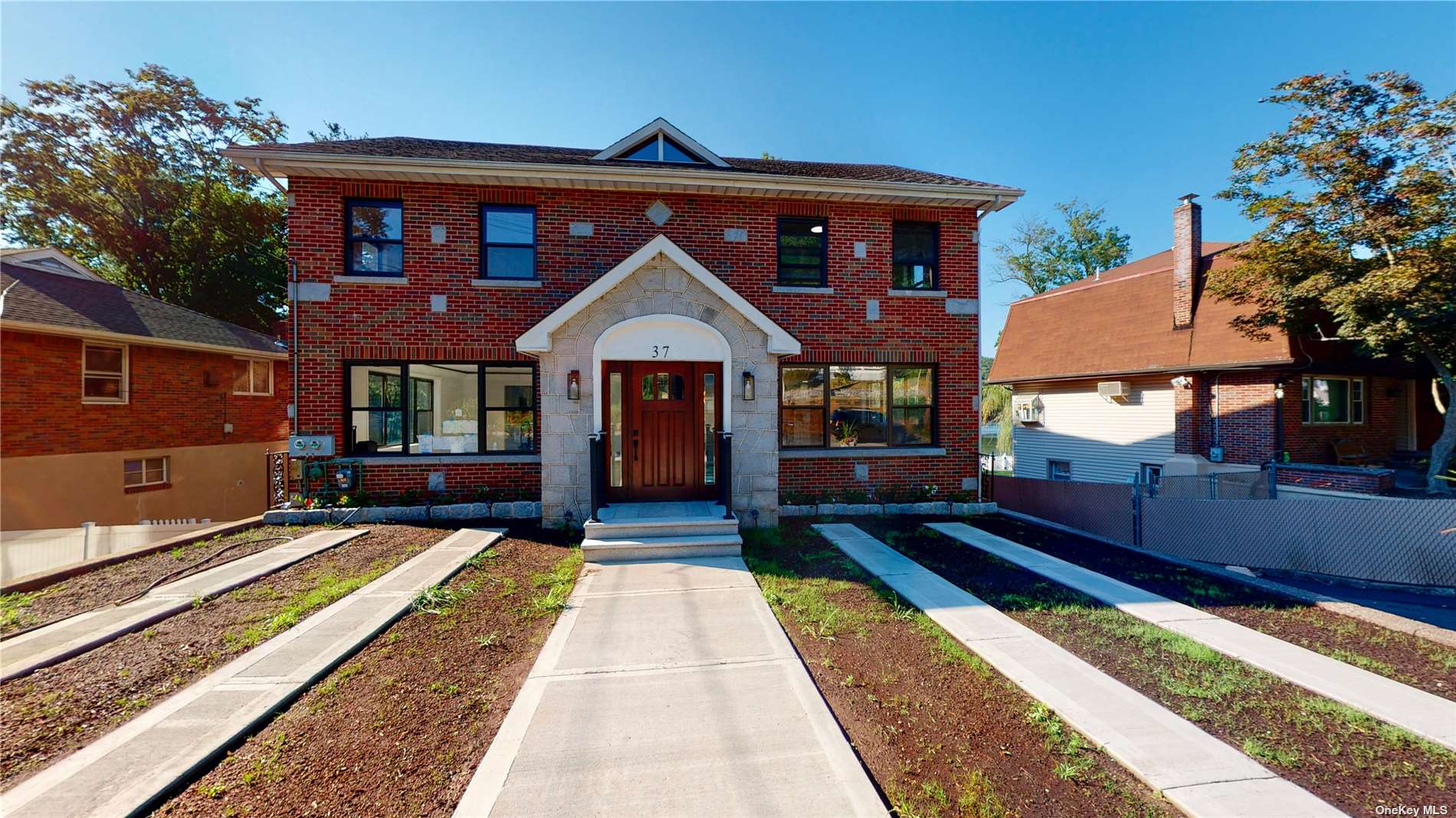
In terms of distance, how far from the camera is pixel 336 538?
7223 millimetres

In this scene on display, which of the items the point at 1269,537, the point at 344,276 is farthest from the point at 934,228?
the point at 344,276

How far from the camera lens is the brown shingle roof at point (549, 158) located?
8641 millimetres

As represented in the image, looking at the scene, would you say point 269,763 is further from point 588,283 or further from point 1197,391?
point 1197,391

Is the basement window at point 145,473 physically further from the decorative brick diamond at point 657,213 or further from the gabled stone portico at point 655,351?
the decorative brick diamond at point 657,213

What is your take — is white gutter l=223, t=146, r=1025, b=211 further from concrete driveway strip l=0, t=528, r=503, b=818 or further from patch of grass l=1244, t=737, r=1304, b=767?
patch of grass l=1244, t=737, r=1304, b=767

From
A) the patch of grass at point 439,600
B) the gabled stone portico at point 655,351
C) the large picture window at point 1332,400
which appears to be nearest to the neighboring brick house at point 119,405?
the gabled stone portico at point 655,351

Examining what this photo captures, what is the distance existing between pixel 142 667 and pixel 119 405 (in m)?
13.3

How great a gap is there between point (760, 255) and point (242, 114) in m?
27.0

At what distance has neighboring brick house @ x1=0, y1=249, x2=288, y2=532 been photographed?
408 inches

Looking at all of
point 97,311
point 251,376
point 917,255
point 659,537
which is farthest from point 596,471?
point 251,376

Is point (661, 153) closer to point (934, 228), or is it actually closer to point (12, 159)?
point (934, 228)

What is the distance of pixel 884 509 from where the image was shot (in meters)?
9.28

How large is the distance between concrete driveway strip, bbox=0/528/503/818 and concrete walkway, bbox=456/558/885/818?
1566mm

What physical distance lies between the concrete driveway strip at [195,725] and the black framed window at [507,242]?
596 cm
